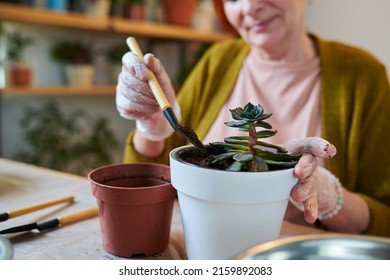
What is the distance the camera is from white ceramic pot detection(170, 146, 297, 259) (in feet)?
1.25

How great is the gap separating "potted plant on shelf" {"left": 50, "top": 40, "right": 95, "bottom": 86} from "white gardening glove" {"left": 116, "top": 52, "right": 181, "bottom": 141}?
→ 1.24m

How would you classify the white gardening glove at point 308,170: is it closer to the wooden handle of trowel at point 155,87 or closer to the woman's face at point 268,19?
the wooden handle of trowel at point 155,87

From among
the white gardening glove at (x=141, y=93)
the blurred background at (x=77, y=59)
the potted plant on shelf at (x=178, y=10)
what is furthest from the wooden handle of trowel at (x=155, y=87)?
the potted plant on shelf at (x=178, y=10)

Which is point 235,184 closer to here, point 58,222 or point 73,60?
point 58,222

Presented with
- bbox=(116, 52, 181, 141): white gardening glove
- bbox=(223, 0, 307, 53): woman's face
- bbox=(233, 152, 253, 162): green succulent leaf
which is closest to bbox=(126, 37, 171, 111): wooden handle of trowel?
bbox=(116, 52, 181, 141): white gardening glove

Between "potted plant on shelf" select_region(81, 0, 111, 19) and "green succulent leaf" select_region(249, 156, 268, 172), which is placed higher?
"potted plant on shelf" select_region(81, 0, 111, 19)

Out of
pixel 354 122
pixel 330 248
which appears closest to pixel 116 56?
pixel 354 122

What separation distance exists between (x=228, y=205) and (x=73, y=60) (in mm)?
1632

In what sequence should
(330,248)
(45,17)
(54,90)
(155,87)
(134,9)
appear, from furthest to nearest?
1. (134,9)
2. (54,90)
3. (45,17)
4. (155,87)
5. (330,248)

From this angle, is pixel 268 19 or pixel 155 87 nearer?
pixel 155 87

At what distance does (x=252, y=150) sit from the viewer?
0.42 meters

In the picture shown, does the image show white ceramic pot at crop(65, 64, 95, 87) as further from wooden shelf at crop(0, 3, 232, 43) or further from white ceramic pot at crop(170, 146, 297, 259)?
white ceramic pot at crop(170, 146, 297, 259)

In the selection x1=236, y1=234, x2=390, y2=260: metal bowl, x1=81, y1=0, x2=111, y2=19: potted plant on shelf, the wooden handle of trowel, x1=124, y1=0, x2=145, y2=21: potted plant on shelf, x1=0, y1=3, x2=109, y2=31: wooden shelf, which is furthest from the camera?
x1=124, y1=0, x2=145, y2=21: potted plant on shelf

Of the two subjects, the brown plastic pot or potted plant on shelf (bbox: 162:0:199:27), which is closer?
the brown plastic pot
